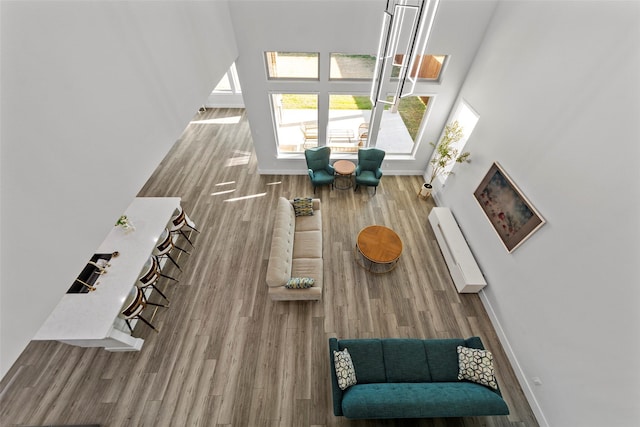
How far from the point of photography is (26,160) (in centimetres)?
169

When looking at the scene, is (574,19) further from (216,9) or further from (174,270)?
(174,270)

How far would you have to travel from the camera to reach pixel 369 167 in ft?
22.3

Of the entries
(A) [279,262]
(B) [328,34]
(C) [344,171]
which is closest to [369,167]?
(C) [344,171]

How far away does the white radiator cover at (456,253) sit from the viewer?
4.75 m

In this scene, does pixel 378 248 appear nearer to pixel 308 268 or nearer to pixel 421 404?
pixel 308 268

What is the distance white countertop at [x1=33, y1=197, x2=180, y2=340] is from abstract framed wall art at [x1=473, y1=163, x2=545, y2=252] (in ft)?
19.2

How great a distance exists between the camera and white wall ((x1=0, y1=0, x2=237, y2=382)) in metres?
1.62

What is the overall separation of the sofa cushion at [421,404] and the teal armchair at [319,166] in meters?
4.55

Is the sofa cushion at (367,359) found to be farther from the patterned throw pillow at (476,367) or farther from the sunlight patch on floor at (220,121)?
the sunlight patch on floor at (220,121)

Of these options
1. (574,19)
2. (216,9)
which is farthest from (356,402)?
(216,9)

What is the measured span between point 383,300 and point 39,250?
4552 millimetres

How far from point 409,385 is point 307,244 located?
277 centimetres

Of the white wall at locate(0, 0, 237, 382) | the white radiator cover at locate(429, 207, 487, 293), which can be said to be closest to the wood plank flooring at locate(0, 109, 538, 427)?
the white radiator cover at locate(429, 207, 487, 293)

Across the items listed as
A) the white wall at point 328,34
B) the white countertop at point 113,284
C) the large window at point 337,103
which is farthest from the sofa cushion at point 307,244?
the white wall at point 328,34
